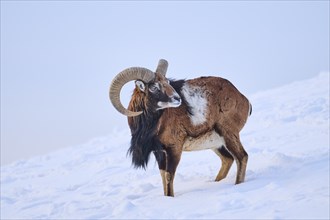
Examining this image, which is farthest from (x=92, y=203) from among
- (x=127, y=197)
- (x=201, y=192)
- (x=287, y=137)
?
(x=287, y=137)

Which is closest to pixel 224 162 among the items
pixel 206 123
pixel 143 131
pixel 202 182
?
pixel 202 182

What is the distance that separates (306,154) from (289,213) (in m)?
4.73

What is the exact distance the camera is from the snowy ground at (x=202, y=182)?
7.77 meters

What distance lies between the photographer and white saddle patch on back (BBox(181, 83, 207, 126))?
379 inches

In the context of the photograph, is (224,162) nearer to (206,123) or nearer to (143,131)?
(206,123)

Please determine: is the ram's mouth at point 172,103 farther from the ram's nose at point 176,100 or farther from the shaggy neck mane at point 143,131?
the shaggy neck mane at point 143,131

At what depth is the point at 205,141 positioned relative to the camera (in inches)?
387

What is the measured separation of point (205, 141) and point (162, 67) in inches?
71.7

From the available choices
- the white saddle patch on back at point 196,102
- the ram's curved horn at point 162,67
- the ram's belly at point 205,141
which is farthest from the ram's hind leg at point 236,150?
the ram's curved horn at point 162,67

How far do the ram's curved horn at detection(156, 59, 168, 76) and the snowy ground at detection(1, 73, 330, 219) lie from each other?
2553mm

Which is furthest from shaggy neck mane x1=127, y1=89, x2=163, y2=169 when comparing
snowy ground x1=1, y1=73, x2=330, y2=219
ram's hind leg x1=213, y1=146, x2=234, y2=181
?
ram's hind leg x1=213, y1=146, x2=234, y2=181

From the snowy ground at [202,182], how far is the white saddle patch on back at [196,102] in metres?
1.41

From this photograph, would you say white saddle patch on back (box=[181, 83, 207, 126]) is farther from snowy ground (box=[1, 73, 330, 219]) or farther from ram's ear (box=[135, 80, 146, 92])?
snowy ground (box=[1, 73, 330, 219])

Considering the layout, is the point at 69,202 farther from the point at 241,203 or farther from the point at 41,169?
the point at 41,169
